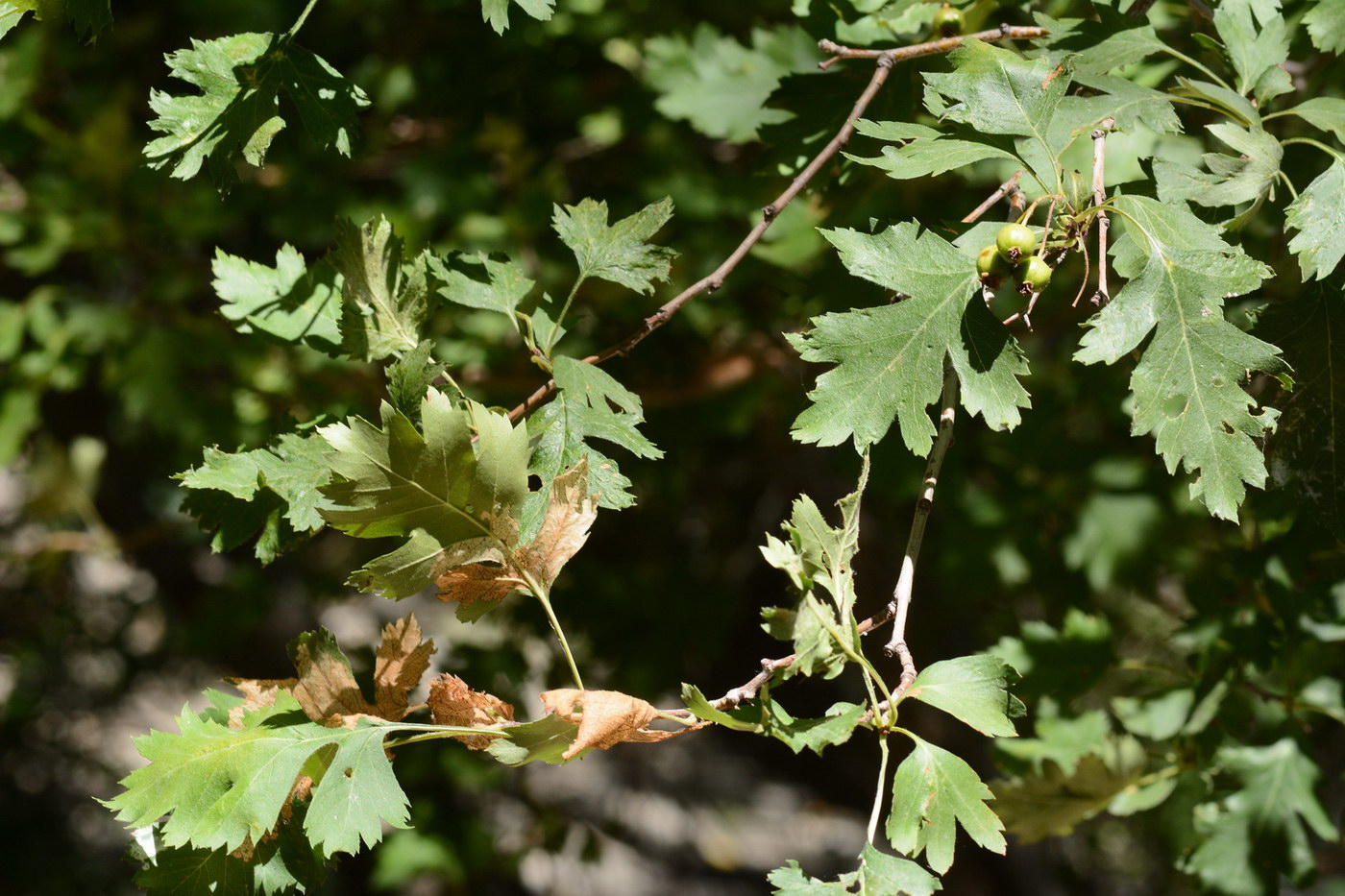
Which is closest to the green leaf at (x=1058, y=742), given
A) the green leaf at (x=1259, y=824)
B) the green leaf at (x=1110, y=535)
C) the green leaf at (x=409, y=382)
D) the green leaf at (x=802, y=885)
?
the green leaf at (x=1259, y=824)

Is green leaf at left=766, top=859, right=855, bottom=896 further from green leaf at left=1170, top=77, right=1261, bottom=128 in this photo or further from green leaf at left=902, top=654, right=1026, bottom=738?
green leaf at left=1170, top=77, right=1261, bottom=128

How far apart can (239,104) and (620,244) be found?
1.42 feet

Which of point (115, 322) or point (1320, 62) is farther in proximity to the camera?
point (115, 322)

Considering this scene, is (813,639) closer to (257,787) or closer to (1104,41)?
(257,787)

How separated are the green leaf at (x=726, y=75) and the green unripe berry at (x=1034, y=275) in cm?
81

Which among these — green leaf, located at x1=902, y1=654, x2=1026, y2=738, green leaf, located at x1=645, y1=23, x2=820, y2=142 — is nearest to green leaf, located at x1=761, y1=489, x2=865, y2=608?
green leaf, located at x1=902, y1=654, x2=1026, y2=738

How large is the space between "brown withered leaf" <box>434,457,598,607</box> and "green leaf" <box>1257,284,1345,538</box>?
0.74 meters

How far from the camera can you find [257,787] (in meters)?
0.94

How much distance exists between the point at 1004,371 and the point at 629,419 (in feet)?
1.28

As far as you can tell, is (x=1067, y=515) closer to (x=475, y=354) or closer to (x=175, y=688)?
(x=475, y=354)

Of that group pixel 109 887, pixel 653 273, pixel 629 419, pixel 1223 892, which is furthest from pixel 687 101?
pixel 109 887

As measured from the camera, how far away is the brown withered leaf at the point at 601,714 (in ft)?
2.93

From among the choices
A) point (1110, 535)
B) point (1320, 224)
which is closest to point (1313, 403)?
point (1320, 224)

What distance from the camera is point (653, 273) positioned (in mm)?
1182
